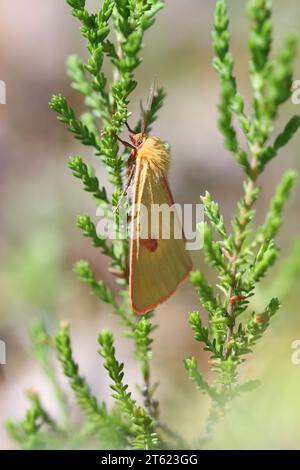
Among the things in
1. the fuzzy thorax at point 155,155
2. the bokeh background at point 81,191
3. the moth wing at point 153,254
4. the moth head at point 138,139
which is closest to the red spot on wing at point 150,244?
the moth wing at point 153,254

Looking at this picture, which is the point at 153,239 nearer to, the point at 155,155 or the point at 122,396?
the point at 155,155

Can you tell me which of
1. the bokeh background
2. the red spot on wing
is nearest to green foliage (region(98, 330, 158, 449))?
the red spot on wing

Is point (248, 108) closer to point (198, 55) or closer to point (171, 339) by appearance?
point (198, 55)

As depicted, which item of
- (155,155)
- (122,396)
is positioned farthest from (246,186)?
(122,396)

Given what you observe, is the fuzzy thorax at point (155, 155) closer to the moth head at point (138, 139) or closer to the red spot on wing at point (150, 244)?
the moth head at point (138, 139)

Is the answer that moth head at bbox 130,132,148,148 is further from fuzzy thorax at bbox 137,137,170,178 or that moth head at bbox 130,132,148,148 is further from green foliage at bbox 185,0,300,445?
green foliage at bbox 185,0,300,445
